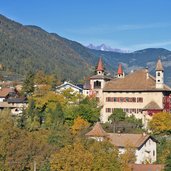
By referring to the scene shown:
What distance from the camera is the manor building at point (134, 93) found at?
8219 centimetres

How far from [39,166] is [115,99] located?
35199 millimetres

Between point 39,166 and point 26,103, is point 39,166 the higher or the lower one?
the lower one

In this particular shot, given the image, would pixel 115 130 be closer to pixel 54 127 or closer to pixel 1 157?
pixel 54 127

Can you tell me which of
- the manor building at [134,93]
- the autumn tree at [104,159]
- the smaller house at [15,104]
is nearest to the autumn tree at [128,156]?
the autumn tree at [104,159]

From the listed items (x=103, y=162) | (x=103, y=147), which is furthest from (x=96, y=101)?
(x=103, y=162)

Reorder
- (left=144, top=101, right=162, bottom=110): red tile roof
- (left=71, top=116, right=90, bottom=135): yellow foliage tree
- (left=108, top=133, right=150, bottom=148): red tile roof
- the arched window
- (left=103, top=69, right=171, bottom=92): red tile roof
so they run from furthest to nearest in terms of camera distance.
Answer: the arched window < (left=103, top=69, right=171, bottom=92): red tile roof < (left=144, top=101, right=162, bottom=110): red tile roof < (left=71, top=116, right=90, bottom=135): yellow foliage tree < (left=108, top=133, right=150, bottom=148): red tile roof

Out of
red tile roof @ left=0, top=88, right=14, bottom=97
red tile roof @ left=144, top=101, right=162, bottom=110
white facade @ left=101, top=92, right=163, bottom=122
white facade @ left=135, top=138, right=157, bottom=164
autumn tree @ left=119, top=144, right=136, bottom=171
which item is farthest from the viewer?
red tile roof @ left=0, top=88, right=14, bottom=97

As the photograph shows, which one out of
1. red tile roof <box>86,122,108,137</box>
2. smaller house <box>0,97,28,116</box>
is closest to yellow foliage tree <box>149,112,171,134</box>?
red tile roof <box>86,122,108,137</box>

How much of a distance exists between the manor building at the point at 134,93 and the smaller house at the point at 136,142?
549 inches

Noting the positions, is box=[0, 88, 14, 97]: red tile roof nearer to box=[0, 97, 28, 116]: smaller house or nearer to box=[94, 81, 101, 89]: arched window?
box=[0, 97, 28, 116]: smaller house

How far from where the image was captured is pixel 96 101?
86312 millimetres

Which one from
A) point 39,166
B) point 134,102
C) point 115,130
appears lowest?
point 39,166

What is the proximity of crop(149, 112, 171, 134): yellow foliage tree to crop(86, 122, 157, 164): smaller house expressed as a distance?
739 cm

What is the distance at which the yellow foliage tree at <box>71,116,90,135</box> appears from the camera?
243ft
